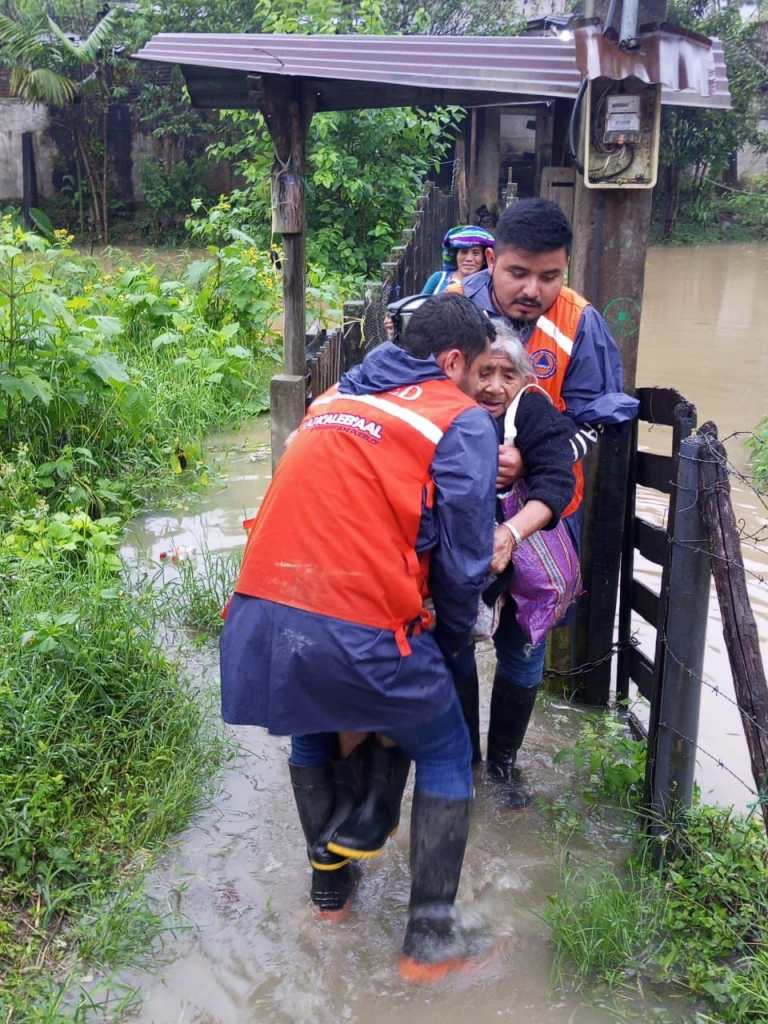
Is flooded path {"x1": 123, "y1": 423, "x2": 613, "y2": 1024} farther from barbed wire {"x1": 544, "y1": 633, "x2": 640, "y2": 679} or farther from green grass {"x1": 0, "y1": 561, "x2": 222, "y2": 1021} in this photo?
barbed wire {"x1": 544, "y1": 633, "x2": 640, "y2": 679}

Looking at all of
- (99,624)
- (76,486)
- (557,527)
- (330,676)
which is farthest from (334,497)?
(76,486)

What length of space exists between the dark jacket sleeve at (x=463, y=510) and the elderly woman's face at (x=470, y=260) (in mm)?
3250

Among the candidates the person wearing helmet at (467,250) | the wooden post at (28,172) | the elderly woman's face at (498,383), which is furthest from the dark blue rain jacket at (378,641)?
the wooden post at (28,172)

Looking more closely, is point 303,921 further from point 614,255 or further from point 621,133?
point 621,133

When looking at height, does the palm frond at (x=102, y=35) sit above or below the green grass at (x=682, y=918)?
above

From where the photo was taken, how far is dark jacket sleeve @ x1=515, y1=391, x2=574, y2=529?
2971 millimetres

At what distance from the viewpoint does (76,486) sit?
5.59 meters

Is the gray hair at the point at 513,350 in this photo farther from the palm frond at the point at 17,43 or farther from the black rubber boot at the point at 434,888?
the palm frond at the point at 17,43

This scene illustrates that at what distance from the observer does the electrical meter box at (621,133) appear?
11.4 feet

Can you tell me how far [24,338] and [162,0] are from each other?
54.7ft

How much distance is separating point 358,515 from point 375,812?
930mm

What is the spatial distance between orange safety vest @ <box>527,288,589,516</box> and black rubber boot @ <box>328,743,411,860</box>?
1010 mm

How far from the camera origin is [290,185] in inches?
181

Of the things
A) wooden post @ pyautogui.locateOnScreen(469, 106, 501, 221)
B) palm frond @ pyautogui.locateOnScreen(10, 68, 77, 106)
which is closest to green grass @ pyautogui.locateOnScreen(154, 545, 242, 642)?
wooden post @ pyautogui.locateOnScreen(469, 106, 501, 221)
